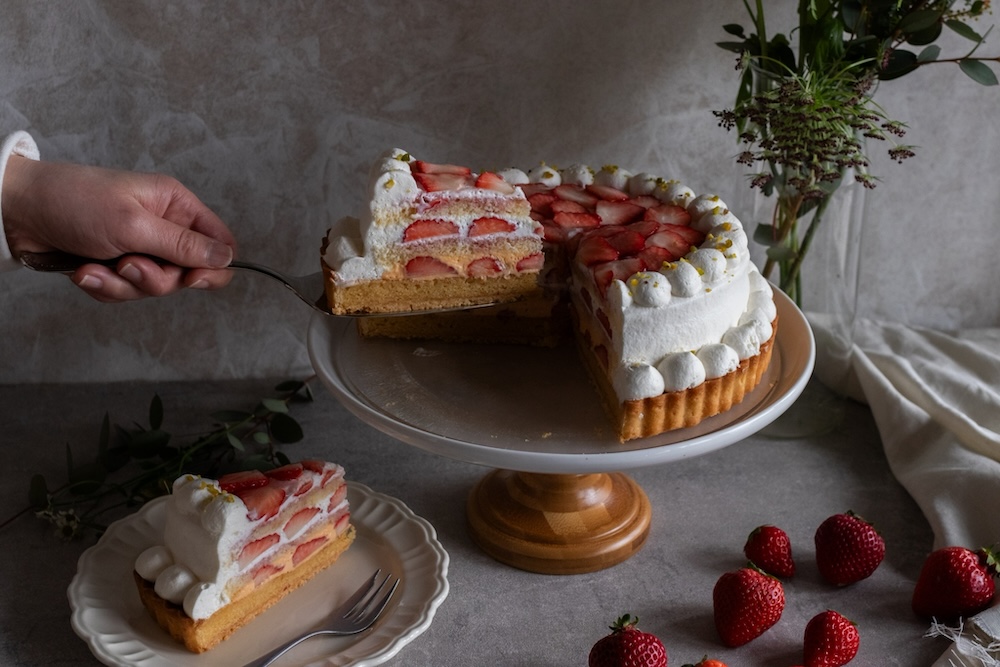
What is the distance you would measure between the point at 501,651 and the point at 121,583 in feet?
2.27

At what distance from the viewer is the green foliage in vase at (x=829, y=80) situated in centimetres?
205

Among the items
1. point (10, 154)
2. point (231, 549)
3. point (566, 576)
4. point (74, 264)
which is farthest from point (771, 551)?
point (10, 154)

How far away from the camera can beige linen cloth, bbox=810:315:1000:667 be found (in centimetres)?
207

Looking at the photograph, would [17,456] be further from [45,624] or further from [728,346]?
[728,346]

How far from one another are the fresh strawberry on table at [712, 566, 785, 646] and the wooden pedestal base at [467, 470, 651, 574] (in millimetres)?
276

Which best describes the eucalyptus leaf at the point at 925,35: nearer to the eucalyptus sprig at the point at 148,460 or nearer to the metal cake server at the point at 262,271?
the metal cake server at the point at 262,271

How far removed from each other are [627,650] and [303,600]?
0.61m

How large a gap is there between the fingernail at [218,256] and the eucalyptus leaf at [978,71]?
1.53 metres

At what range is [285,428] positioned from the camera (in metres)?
2.42

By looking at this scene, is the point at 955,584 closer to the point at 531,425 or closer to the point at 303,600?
the point at 531,425

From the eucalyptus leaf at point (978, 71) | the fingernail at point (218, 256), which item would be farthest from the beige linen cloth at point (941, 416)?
the fingernail at point (218, 256)

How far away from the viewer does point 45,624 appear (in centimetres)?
190

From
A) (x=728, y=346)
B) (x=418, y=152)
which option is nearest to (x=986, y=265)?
(x=728, y=346)

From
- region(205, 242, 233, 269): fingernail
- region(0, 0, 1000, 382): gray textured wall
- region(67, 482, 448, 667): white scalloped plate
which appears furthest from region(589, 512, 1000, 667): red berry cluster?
region(205, 242, 233, 269): fingernail
